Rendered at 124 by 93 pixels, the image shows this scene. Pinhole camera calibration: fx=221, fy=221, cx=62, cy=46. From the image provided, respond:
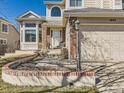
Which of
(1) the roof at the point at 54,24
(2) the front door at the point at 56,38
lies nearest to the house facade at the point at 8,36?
(2) the front door at the point at 56,38

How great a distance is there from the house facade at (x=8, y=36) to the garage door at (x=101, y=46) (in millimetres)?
18795

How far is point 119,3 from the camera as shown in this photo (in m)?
18.9

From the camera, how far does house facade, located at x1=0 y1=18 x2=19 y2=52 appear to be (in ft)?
109

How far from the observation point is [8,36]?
1398 inches

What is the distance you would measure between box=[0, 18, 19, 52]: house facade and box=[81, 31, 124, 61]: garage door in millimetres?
18795

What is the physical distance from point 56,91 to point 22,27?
1969 centimetres

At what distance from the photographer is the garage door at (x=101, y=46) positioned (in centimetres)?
1566

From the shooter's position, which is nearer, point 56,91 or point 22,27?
point 56,91

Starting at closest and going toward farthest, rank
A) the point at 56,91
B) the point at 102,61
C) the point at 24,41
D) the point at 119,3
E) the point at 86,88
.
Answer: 1. the point at 56,91
2. the point at 86,88
3. the point at 102,61
4. the point at 119,3
5. the point at 24,41

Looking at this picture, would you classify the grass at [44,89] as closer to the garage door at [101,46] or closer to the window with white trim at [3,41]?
the garage door at [101,46]

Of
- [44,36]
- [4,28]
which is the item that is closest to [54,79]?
[44,36]

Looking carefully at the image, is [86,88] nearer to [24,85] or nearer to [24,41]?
[24,85]

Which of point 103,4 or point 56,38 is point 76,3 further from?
point 56,38

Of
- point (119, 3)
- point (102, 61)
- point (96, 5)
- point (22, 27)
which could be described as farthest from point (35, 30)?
point (102, 61)
